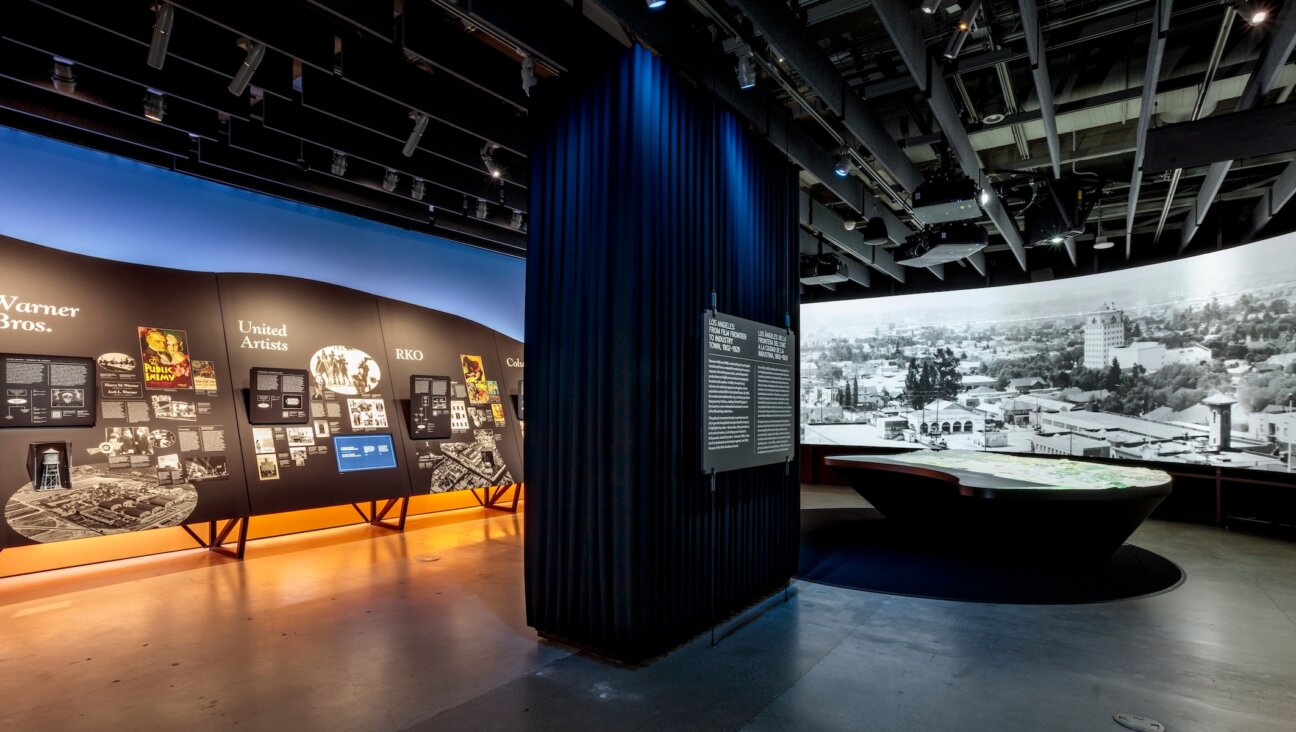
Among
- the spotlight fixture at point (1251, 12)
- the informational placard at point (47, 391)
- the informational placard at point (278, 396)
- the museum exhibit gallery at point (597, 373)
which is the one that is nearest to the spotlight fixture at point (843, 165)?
the museum exhibit gallery at point (597, 373)

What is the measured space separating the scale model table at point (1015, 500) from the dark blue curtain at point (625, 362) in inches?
101

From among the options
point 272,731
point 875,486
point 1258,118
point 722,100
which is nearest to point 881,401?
point 875,486

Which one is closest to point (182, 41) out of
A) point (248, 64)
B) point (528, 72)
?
point (248, 64)

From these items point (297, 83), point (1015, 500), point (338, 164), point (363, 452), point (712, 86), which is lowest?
point (1015, 500)

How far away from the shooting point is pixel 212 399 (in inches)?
214

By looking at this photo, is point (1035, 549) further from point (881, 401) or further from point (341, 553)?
point (341, 553)

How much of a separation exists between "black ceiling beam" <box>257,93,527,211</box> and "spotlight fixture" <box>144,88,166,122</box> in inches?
24.9

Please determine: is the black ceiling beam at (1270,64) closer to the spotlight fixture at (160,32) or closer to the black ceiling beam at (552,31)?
the black ceiling beam at (552,31)

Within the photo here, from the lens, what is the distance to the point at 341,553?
18.4ft

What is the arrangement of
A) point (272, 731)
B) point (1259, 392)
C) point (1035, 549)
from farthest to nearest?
point (1259, 392), point (1035, 549), point (272, 731)

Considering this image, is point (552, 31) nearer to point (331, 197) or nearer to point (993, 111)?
point (993, 111)

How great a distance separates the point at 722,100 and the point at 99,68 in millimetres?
3856

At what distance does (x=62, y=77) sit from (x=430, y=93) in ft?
7.38

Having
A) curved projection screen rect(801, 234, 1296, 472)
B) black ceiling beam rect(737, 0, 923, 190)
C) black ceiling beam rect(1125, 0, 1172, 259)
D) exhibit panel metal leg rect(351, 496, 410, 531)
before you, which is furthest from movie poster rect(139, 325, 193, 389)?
curved projection screen rect(801, 234, 1296, 472)
